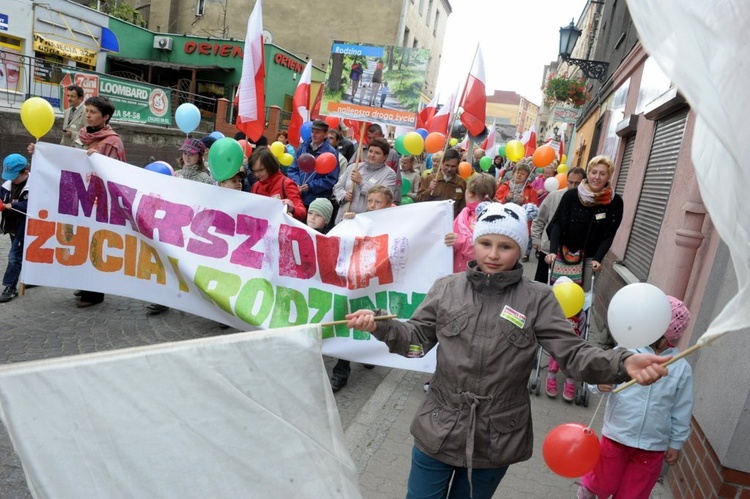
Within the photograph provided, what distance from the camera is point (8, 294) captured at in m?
5.41

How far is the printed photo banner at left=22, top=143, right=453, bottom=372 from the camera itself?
14.1 feet

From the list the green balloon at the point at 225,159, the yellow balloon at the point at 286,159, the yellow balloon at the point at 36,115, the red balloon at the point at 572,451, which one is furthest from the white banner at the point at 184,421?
the yellow balloon at the point at 286,159

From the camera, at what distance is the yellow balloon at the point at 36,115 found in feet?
17.6

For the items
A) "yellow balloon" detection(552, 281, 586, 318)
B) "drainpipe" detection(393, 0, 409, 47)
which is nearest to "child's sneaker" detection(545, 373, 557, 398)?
"yellow balloon" detection(552, 281, 586, 318)

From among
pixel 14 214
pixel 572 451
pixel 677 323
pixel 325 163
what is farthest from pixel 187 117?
pixel 572 451

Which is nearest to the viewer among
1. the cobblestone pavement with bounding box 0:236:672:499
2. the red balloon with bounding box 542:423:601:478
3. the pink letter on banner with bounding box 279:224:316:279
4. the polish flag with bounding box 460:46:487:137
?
the red balloon with bounding box 542:423:601:478

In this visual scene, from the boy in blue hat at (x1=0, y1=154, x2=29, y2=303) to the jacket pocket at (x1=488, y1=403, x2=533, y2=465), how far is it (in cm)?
Answer: 492

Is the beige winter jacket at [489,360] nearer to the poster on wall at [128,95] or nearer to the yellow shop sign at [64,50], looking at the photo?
the poster on wall at [128,95]

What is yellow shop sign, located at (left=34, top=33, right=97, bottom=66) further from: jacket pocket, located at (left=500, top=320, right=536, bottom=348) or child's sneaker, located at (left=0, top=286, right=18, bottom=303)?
jacket pocket, located at (left=500, top=320, right=536, bottom=348)

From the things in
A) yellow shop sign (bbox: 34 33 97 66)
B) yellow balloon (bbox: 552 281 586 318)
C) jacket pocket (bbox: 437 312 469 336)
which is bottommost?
yellow balloon (bbox: 552 281 586 318)

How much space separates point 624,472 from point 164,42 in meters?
31.3

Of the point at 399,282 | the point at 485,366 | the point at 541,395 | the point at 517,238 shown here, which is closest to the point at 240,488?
the point at 485,366

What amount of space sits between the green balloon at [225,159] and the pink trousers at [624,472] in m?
3.61

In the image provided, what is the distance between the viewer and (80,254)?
16.0ft
